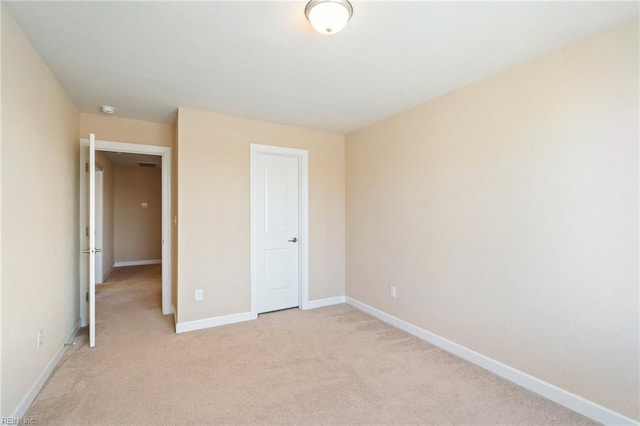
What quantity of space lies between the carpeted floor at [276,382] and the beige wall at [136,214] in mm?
4670

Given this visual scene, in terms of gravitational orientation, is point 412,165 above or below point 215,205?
above

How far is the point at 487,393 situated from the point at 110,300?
487cm

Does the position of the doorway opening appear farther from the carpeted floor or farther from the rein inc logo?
the rein inc logo

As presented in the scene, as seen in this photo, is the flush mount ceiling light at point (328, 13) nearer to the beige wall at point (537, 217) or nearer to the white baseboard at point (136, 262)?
the beige wall at point (537, 217)

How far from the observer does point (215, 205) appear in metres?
3.53

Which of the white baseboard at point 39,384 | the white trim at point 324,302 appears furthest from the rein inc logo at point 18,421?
the white trim at point 324,302

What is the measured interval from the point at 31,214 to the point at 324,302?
10.5ft

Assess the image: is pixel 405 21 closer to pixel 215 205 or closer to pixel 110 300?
pixel 215 205

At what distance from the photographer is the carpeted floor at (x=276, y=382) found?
1950mm

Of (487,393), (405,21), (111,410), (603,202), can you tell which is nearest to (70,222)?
(111,410)

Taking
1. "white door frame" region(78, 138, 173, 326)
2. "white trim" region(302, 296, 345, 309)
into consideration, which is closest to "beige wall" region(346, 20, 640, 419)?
"white trim" region(302, 296, 345, 309)

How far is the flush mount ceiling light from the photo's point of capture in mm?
1592

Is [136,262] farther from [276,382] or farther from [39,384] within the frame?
[276,382]

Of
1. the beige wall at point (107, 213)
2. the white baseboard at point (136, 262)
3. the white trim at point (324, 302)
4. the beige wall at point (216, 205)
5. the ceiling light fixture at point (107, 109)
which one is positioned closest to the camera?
the ceiling light fixture at point (107, 109)
